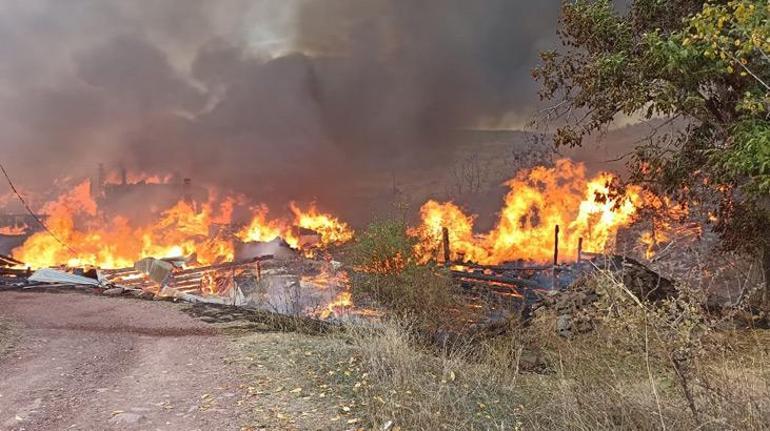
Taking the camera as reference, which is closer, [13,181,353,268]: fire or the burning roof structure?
the burning roof structure

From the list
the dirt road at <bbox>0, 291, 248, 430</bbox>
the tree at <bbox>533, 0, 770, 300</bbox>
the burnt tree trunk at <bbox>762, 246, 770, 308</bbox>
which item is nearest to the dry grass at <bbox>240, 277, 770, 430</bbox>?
the dirt road at <bbox>0, 291, 248, 430</bbox>

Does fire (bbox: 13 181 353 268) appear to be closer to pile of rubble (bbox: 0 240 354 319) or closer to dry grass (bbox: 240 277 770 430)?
pile of rubble (bbox: 0 240 354 319)

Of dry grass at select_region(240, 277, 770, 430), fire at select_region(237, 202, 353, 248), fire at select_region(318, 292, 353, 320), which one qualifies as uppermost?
fire at select_region(237, 202, 353, 248)

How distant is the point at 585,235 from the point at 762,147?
84.8ft

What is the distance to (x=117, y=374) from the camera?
25.8ft

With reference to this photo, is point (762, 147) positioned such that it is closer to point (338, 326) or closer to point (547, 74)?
point (547, 74)

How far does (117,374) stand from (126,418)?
7.17 ft

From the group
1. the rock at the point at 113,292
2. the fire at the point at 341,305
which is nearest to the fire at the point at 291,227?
the fire at the point at 341,305

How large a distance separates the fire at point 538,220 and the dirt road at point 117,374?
20881 mm

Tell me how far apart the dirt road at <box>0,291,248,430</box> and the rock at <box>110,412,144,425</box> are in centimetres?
1

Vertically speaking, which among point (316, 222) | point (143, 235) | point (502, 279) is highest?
point (316, 222)

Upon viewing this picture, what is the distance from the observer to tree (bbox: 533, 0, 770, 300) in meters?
8.79

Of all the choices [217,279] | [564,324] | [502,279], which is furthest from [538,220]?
[564,324]

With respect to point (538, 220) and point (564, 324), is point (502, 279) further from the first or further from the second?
point (538, 220)
